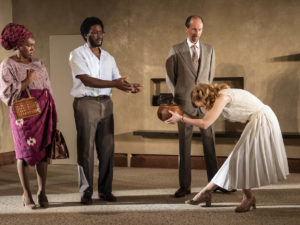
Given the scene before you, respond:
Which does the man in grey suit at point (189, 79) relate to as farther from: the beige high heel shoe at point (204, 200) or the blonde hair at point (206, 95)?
the blonde hair at point (206, 95)

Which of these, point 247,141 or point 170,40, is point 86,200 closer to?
point 247,141

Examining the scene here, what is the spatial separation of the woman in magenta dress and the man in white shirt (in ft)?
0.86

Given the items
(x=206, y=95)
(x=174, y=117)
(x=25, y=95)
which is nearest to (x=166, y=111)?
(x=174, y=117)

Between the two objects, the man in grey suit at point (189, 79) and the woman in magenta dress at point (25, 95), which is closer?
the woman in magenta dress at point (25, 95)

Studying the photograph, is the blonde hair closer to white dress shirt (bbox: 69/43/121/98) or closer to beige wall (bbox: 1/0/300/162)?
white dress shirt (bbox: 69/43/121/98)

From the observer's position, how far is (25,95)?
13.0 ft

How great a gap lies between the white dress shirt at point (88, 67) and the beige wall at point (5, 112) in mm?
3153

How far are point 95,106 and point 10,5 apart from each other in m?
3.62

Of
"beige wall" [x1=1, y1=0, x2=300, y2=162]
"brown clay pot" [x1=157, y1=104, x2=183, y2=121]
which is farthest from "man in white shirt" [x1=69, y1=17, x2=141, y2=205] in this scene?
"beige wall" [x1=1, y1=0, x2=300, y2=162]

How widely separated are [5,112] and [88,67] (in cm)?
337

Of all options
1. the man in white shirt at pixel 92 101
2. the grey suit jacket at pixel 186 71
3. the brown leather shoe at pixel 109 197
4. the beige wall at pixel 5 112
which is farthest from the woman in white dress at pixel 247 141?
the beige wall at pixel 5 112

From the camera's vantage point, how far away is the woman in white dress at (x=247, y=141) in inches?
140

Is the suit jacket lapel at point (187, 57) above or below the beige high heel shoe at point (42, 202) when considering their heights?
above

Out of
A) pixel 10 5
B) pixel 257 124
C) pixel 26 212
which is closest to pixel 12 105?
pixel 26 212
